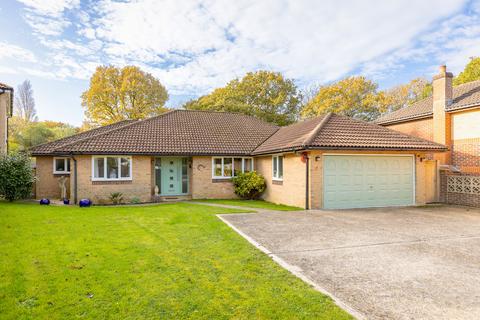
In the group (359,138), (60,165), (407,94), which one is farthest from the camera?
(407,94)

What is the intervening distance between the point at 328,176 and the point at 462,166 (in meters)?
7.94

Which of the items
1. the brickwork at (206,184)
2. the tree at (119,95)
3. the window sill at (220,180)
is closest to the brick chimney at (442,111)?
the window sill at (220,180)

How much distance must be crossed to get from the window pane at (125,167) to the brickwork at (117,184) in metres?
0.30

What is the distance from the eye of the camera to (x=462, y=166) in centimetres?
1495

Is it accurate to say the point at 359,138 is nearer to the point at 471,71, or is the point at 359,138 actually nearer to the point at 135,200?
the point at 135,200

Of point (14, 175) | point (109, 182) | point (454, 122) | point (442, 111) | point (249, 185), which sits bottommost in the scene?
point (249, 185)

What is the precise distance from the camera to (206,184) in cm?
1700

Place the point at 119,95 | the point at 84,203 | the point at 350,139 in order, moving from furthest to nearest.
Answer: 1. the point at 119,95
2. the point at 84,203
3. the point at 350,139

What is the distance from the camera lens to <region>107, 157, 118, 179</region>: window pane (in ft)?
50.4

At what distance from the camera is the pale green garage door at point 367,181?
1296 cm

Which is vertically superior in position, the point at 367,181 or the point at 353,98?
the point at 353,98

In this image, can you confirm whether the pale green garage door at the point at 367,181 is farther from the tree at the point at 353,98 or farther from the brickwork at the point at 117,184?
the tree at the point at 353,98

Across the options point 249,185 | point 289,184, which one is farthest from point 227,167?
point 289,184

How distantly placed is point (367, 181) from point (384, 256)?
7986 millimetres
